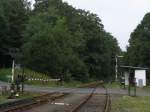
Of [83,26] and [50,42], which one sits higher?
[83,26]

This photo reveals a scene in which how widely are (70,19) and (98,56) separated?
45.5 feet

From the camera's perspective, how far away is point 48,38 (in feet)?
243

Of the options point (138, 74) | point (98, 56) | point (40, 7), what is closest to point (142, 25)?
point (98, 56)

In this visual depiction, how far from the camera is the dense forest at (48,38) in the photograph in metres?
73.7

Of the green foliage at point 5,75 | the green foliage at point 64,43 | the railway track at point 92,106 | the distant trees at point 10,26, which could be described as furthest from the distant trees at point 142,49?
the railway track at point 92,106

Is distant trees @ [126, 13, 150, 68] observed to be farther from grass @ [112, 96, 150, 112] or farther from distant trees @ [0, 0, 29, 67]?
grass @ [112, 96, 150, 112]

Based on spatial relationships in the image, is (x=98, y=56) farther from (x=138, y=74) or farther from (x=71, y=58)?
(x=138, y=74)

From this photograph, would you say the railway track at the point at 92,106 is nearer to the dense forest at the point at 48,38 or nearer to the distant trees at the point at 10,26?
the dense forest at the point at 48,38

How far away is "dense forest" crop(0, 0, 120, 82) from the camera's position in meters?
73.7

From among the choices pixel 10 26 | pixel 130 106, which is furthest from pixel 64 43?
pixel 130 106

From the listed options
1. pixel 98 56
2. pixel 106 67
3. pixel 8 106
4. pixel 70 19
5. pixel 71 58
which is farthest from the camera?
pixel 106 67

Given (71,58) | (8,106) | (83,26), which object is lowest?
(8,106)

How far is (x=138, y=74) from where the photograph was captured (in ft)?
240

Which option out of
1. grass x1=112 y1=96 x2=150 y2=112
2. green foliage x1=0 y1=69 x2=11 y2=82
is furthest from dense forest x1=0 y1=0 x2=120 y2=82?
grass x1=112 y1=96 x2=150 y2=112
